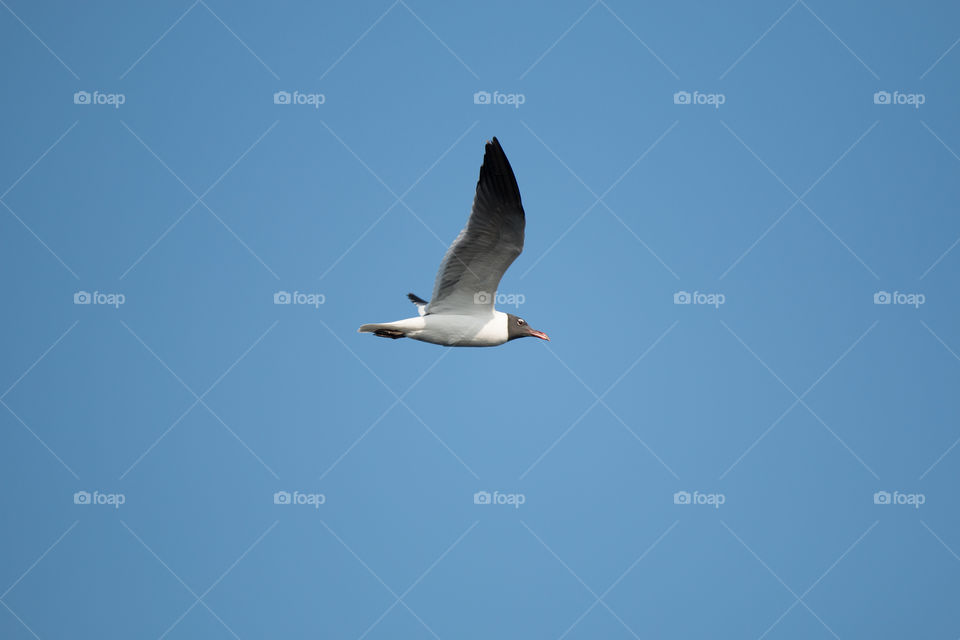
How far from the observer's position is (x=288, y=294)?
64.6ft

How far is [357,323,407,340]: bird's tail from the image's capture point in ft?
53.8

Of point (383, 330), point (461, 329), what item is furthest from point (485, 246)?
point (383, 330)

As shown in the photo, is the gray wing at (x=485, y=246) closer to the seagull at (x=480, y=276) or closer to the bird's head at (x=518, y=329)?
the seagull at (x=480, y=276)

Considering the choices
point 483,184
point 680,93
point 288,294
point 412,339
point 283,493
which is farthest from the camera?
point 680,93

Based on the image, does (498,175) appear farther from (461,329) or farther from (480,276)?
(461,329)

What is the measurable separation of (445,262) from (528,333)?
6.63 feet

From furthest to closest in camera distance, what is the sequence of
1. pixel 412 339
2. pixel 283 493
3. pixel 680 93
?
pixel 680 93, pixel 283 493, pixel 412 339

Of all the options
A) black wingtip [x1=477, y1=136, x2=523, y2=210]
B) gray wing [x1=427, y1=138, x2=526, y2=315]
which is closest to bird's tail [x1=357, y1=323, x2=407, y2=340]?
gray wing [x1=427, y1=138, x2=526, y2=315]

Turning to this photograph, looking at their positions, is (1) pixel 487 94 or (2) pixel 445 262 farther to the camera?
(1) pixel 487 94

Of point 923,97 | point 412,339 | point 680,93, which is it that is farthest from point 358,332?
point 923,97

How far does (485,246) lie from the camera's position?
16234 mm

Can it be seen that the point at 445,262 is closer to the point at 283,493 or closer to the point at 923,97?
the point at 283,493

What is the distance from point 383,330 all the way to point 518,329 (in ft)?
7.18

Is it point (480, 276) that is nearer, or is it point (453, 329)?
point (480, 276)
